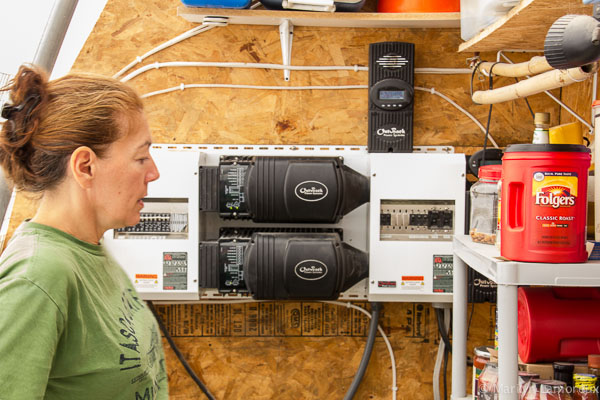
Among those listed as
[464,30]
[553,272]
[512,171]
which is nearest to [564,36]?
[512,171]

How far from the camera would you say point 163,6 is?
2.31 meters

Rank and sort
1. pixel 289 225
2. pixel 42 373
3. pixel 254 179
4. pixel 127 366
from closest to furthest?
pixel 42 373 → pixel 127 366 → pixel 254 179 → pixel 289 225

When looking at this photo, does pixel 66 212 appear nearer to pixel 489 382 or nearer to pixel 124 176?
pixel 124 176

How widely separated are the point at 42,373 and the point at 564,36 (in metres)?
1.02

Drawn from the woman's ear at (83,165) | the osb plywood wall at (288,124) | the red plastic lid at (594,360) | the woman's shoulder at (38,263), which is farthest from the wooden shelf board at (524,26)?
the woman's shoulder at (38,263)

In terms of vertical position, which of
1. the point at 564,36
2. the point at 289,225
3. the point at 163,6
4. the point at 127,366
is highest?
the point at 163,6

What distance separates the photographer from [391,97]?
2242mm

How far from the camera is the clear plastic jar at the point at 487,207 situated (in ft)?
4.93

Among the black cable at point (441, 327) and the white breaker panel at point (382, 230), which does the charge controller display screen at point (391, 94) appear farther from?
the black cable at point (441, 327)

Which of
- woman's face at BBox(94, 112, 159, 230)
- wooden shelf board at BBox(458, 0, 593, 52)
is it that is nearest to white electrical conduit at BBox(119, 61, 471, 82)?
wooden shelf board at BBox(458, 0, 593, 52)

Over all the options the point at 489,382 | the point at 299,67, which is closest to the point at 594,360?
the point at 489,382

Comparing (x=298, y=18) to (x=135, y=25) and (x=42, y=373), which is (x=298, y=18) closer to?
(x=135, y=25)

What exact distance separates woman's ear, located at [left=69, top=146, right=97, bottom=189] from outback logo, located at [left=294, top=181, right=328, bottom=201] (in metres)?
0.99

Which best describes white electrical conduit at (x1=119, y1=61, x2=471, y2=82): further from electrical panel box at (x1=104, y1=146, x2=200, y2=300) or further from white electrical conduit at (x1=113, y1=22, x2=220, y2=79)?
electrical panel box at (x1=104, y1=146, x2=200, y2=300)
